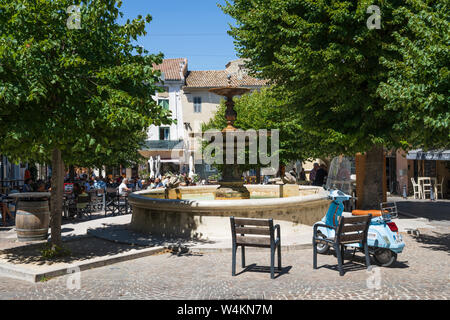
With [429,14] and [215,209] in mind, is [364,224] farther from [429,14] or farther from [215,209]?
[429,14]

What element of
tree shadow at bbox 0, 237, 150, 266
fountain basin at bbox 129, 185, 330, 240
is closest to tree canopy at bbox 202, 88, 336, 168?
fountain basin at bbox 129, 185, 330, 240

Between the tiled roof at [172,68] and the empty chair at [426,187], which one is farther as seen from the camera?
the tiled roof at [172,68]

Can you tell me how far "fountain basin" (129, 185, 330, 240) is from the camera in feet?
33.1

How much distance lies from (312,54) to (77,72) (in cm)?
655

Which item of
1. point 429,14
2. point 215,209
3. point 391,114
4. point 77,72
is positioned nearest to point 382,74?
point 391,114

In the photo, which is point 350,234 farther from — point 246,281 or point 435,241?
point 435,241

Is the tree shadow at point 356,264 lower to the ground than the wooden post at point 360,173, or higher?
lower

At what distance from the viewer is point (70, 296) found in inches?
239

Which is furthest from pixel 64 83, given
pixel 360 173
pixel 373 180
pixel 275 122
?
pixel 275 122

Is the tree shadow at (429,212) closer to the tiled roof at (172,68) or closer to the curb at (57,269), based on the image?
the curb at (57,269)

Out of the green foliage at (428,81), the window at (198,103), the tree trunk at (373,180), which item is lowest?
the tree trunk at (373,180)

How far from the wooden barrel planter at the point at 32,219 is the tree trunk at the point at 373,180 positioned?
31.1 feet

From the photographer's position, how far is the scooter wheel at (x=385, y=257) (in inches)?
303

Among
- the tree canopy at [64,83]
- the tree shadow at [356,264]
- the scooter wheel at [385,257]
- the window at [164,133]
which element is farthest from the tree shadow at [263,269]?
the window at [164,133]
